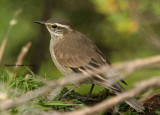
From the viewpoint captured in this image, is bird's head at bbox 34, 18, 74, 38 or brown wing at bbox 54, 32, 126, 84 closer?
brown wing at bbox 54, 32, 126, 84

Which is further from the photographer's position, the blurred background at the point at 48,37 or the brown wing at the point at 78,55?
the blurred background at the point at 48,37

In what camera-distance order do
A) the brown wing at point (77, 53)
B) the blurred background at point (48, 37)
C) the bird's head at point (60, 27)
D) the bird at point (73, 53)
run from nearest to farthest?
the bird at point (73, 53)
the brown wing at point (77, 53)
the bird's head at point (60, 27)
the blurred background at point (48, 37)

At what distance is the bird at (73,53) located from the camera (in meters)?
6.90

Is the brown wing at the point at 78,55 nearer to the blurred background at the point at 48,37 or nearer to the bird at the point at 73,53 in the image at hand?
the bird at the point at 73,53

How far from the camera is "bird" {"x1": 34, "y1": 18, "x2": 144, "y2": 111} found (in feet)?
22.6

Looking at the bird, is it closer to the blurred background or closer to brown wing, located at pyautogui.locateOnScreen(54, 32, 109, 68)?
brown wing, located at pyautogui.locateOnScreen(54, 32, 109, 68)

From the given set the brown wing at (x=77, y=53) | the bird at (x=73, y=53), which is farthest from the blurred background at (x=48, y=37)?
the brown wing at (x=77, y=53)

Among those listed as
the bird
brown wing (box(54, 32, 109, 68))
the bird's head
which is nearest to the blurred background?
the bird's head

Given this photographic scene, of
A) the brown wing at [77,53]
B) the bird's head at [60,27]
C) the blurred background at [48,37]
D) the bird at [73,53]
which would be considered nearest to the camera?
the bird at [73,53]

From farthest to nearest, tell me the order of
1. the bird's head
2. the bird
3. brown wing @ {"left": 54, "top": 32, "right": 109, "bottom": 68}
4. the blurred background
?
the blurred background, the bird's head, brown wing @ {"left": 54, "top": 32, "right": 109, "bottom": 68}, the bird

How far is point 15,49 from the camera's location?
1057 cm

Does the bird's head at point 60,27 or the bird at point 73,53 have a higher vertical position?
the bird's head at point 60,27

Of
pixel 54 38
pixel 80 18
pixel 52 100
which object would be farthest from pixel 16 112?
pixel 80 18

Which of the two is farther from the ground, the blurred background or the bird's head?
the bird's head
